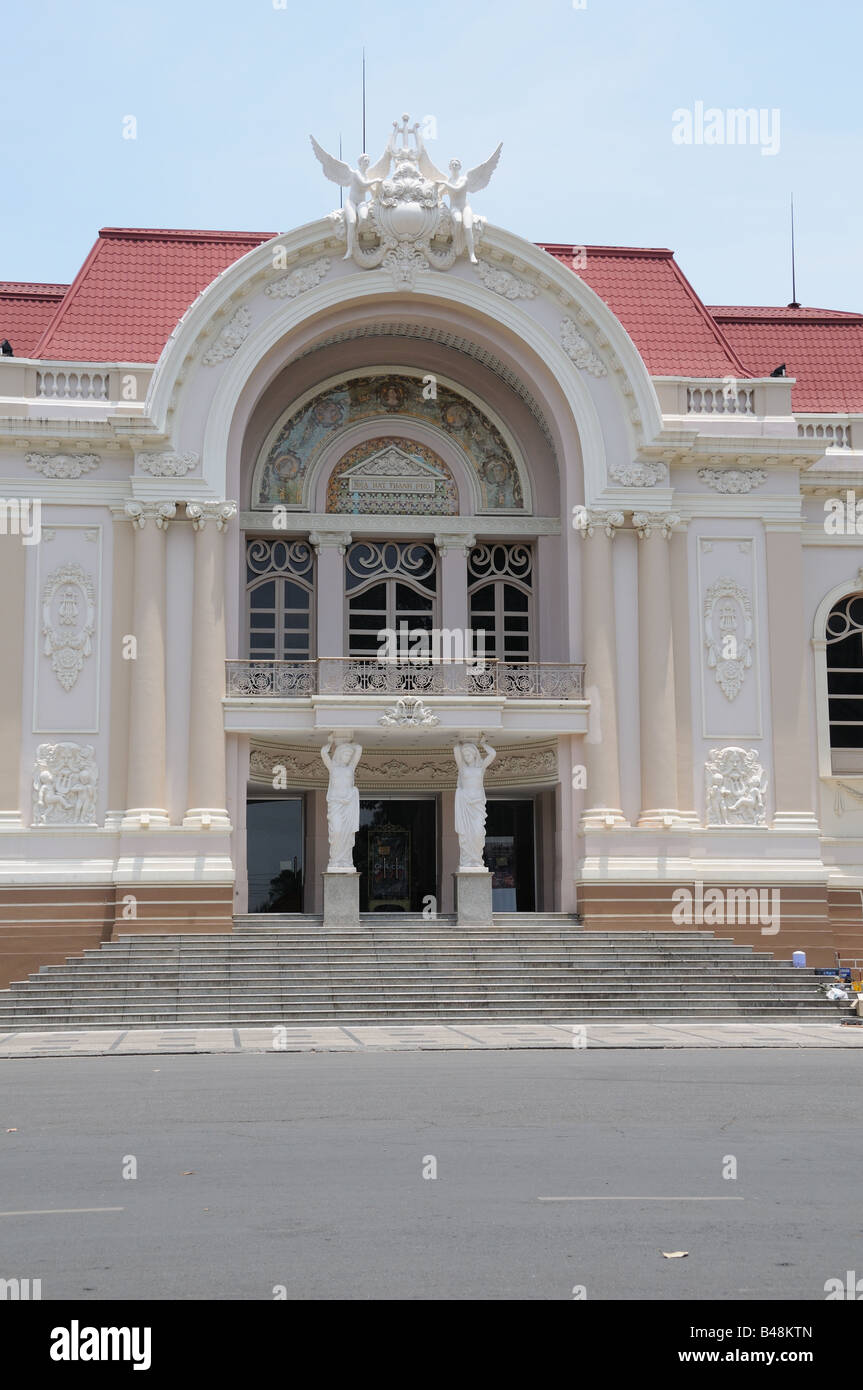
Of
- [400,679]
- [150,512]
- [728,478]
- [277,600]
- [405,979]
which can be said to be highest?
[728,478]

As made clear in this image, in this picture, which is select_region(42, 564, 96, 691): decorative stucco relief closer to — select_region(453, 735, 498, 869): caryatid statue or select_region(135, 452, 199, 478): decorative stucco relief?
select_region(135, 452, 199, 478): decorative stucco relief

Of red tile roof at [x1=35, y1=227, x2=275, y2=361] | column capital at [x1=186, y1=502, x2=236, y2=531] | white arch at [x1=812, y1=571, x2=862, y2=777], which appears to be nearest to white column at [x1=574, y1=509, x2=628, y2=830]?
white arch at [x1=812, y1=571, x2=862, y2=777]

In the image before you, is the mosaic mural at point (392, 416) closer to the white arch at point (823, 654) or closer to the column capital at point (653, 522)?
the column capital at point (653, 522)

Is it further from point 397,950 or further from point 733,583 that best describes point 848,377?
point 397,950

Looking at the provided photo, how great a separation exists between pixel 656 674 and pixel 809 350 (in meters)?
9.90

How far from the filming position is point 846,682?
108 ft

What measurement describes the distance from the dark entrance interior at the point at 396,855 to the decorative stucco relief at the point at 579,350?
944 cm

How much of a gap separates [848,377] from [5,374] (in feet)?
58.5

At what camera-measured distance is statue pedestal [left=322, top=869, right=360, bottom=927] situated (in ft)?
92.7

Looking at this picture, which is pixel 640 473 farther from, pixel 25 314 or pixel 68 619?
pixel 25 314

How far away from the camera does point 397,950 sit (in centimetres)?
2725

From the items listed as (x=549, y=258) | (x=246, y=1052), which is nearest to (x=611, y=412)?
(x=549, y=258)

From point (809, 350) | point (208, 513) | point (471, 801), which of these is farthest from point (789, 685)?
point (208, 513)

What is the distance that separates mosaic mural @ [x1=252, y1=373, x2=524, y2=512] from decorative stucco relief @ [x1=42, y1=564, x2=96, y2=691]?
5.04 meters
